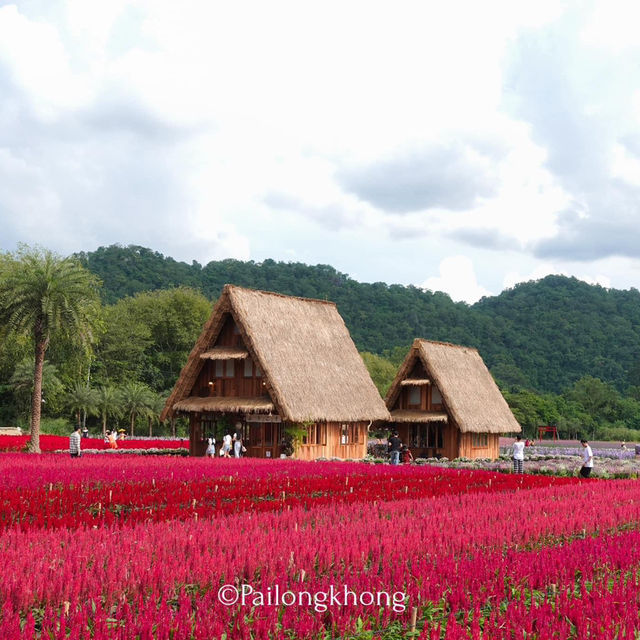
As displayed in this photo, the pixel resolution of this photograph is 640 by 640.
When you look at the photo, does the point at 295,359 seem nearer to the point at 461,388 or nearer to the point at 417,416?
the point at 417,416

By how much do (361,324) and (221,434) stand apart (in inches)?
2494

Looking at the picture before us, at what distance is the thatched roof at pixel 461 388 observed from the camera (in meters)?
36.9

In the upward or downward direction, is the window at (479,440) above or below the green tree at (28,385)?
below

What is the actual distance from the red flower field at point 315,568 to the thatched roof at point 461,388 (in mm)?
21970

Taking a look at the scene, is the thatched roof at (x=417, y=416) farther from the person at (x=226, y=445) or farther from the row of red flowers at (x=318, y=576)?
the row of red flowers at (x=318, y=576)

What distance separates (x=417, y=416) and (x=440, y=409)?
4.70ft

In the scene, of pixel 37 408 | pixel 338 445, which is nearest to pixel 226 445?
pixel 338 445

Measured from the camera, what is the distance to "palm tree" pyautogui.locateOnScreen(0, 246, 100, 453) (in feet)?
105

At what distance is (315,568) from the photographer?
8.21m

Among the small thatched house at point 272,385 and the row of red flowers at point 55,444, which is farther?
the row of red flowers at point 55,444

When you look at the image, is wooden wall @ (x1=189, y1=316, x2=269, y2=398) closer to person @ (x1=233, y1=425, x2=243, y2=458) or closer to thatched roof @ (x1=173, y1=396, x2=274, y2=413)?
thatched roof @ (x1=173, y1=396, x2=274, y2=413)

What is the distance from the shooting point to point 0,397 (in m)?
55.7

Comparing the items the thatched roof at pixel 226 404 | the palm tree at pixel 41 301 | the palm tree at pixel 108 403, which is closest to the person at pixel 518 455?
the thatched roof at pixel 226 404

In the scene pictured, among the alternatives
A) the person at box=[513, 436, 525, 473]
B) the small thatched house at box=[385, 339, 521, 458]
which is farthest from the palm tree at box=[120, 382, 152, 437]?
the person at box=[513, 436, 525, 473]
